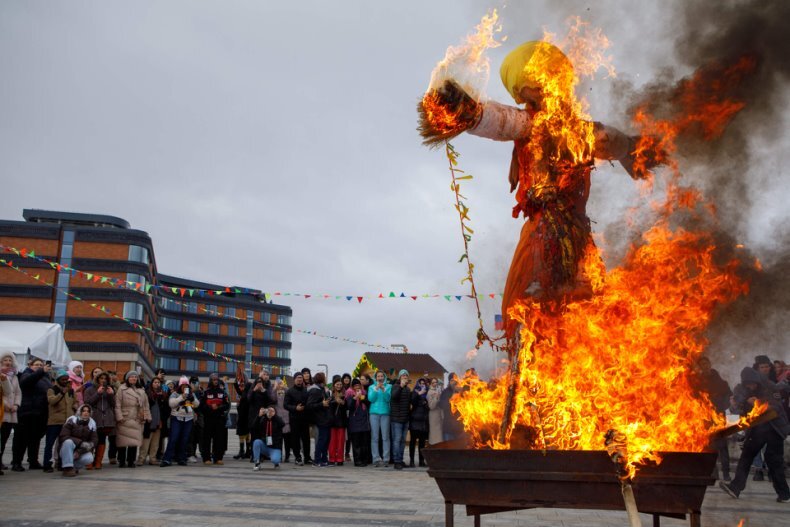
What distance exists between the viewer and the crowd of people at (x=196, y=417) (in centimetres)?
1209

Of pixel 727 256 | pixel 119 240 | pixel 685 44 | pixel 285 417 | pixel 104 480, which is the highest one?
pixel 119 240

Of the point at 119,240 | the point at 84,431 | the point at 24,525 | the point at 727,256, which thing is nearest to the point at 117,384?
the point at 84,431

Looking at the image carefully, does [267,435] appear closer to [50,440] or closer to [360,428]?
[360,428]

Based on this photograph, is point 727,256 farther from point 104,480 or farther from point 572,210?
point 104,480

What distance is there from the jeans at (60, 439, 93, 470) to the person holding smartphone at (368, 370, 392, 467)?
566 cm

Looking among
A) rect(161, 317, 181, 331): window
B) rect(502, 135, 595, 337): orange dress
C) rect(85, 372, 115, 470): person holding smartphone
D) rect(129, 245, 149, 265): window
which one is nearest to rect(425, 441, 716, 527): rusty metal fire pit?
rect(502, 135, 595, 337): orange dress

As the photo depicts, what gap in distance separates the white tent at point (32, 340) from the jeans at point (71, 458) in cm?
930

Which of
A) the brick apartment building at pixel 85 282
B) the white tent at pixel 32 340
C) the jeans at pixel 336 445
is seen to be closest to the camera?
the jeans at pixel 336 445

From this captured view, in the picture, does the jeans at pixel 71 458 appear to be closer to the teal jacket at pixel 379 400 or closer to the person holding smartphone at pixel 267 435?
the person holding smartphone at pixel 267 435

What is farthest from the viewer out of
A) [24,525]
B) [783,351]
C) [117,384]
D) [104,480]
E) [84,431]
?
[117,384]

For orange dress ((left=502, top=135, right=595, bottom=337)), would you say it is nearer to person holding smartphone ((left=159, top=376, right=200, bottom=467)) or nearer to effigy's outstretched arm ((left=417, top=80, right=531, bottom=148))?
effigy's outstretched arm ((left=417, top=80, right=531, bottom=148))

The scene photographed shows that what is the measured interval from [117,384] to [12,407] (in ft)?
8.40

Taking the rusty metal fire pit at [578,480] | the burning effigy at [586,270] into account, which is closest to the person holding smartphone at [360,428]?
the burning effigy at [586,270]

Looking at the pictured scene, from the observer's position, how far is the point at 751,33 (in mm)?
4750
